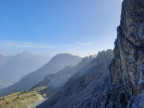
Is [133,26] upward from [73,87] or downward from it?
upward

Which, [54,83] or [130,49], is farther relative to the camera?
[54,83]

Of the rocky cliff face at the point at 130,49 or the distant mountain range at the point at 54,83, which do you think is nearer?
the rocky cliff face at the point at 130,49

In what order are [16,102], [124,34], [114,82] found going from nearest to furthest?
[124,34] < [114,82] < [16,102]

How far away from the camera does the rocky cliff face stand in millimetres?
32188

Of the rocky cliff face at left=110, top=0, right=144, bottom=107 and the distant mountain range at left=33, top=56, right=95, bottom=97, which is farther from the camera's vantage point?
the distant mountain range at left=33, top=56, right=95, bottom=97

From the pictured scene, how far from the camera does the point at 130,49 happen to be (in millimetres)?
34219

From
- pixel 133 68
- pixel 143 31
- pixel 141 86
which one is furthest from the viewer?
pixel 133 68

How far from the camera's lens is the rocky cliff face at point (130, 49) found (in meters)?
32.2

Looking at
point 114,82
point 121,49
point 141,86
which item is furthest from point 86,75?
point 141,86

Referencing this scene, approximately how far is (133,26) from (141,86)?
13.2 m

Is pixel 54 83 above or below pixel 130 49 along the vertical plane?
below

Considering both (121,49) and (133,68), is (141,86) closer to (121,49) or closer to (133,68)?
(133,68)

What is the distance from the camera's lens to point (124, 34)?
36844 mm

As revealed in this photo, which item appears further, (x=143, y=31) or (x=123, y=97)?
(x=123, y=97)
